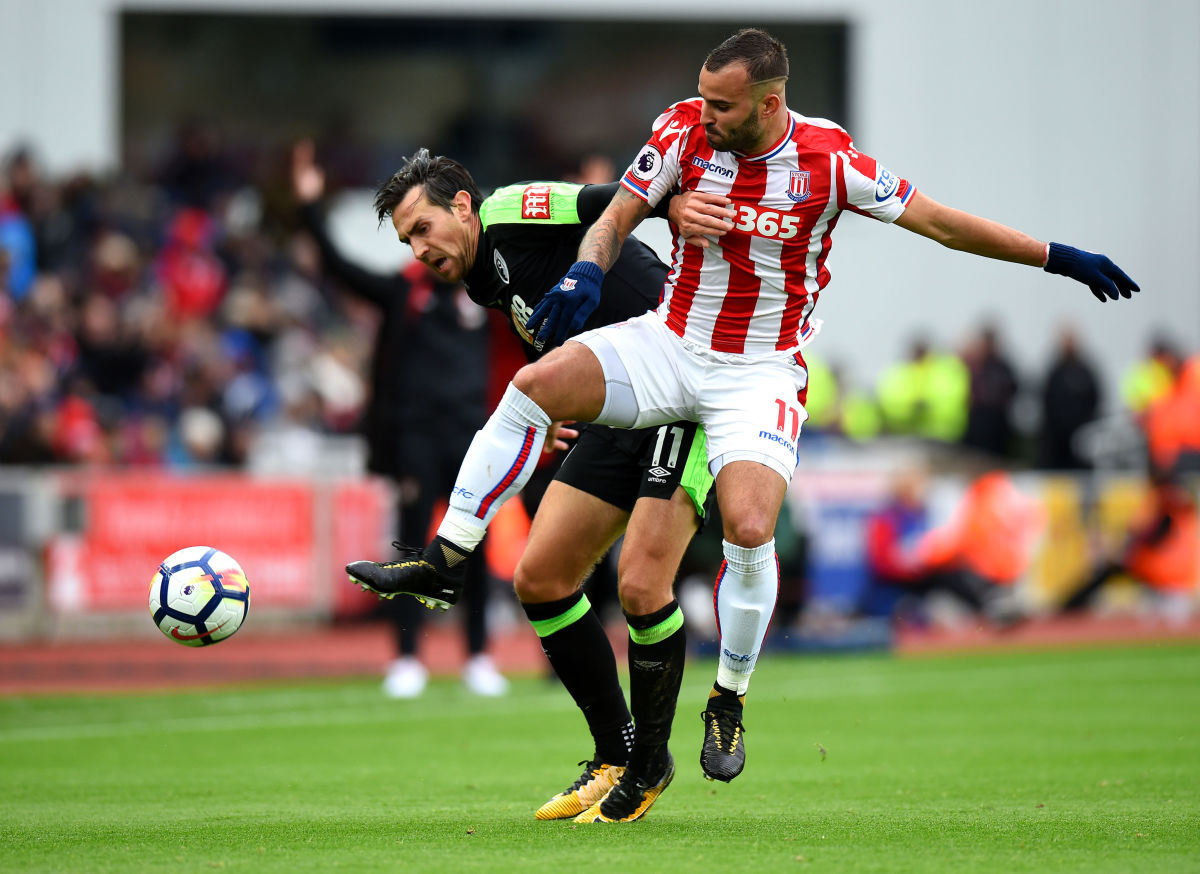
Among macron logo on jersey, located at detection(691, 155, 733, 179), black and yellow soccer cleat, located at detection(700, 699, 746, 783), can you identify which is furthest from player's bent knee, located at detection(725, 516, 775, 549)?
macron logo on jersey, located at detection(691, 155, 733, 179)

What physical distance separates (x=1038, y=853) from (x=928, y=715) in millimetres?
4926

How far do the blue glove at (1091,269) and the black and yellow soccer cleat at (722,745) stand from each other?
1.84 meters

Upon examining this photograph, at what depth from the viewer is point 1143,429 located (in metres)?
18.7

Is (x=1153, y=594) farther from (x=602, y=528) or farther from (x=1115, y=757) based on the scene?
(x=602, y=528)

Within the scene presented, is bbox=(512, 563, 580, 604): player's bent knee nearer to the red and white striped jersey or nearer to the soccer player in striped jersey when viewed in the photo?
the soccer player in striped jersey

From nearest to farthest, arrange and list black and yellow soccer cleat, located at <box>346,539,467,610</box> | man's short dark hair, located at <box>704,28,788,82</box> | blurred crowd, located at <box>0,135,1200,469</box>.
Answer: black and yellow soccer cleat, located at <box>346,539,467,610</box> < man's short dark hair, located at <box>704,28,788,82</box> < blurred crowd, located at <box>0,135,1200,469</box>

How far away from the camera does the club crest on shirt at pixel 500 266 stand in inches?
238

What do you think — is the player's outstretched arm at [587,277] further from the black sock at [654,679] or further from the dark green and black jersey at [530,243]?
the black sock at [654,679]

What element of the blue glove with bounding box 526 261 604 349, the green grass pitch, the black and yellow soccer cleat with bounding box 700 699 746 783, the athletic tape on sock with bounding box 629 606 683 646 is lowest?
the green grass pitch

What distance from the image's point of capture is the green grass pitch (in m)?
5.03

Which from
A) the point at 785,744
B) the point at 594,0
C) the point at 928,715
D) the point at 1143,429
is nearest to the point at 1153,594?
the point at 1143,429

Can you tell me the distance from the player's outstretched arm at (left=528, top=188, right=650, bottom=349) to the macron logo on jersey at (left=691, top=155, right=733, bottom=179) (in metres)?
0.23

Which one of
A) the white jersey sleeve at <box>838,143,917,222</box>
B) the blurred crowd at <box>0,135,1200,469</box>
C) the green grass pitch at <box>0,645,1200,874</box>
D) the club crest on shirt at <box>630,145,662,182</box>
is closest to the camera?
the green grass pitch at <box>0,645,1200,874</box>

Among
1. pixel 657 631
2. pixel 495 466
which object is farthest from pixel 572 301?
pixel 657 631
